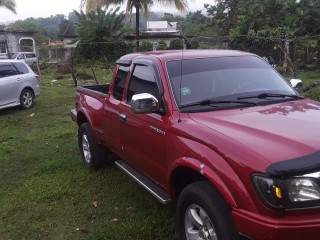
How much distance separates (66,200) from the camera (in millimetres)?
5109

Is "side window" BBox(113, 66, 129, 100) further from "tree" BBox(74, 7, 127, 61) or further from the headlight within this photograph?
"tree" BBox(74, 7, 127, 61)

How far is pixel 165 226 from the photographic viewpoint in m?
4.12

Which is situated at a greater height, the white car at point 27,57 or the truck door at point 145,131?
the truck door at point 145,131

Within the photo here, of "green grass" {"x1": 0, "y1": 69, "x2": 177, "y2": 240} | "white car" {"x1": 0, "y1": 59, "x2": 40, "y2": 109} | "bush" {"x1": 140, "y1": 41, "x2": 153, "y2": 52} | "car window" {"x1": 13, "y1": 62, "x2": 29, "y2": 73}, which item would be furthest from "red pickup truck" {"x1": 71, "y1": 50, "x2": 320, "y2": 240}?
"bush" {"x1": 140, "y1": 41, "x2": 153, "y2": 52}

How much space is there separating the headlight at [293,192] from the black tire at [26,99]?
11.0 metres

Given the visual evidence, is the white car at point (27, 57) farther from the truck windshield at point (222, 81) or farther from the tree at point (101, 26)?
the truck windshield at point (222, 81)

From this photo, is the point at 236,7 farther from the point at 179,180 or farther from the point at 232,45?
the point at 179,180

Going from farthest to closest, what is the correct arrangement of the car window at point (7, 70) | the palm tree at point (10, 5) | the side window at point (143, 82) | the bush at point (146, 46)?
1. the palm tree at point (10, 5)
2. the bush at point (146, 46)
3. the car window at point (7, 70)
4. the side window at point (143, 82)

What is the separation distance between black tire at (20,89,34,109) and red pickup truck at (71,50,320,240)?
309 inches

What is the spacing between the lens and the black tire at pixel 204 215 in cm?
277

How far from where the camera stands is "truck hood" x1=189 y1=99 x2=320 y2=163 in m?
2.60

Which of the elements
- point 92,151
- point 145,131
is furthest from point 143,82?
point 92,151

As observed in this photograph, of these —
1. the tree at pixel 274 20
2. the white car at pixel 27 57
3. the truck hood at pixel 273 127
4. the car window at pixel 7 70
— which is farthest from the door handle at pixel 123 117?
the white car at pixel 27 57

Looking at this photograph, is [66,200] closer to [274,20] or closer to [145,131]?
[145,131]
